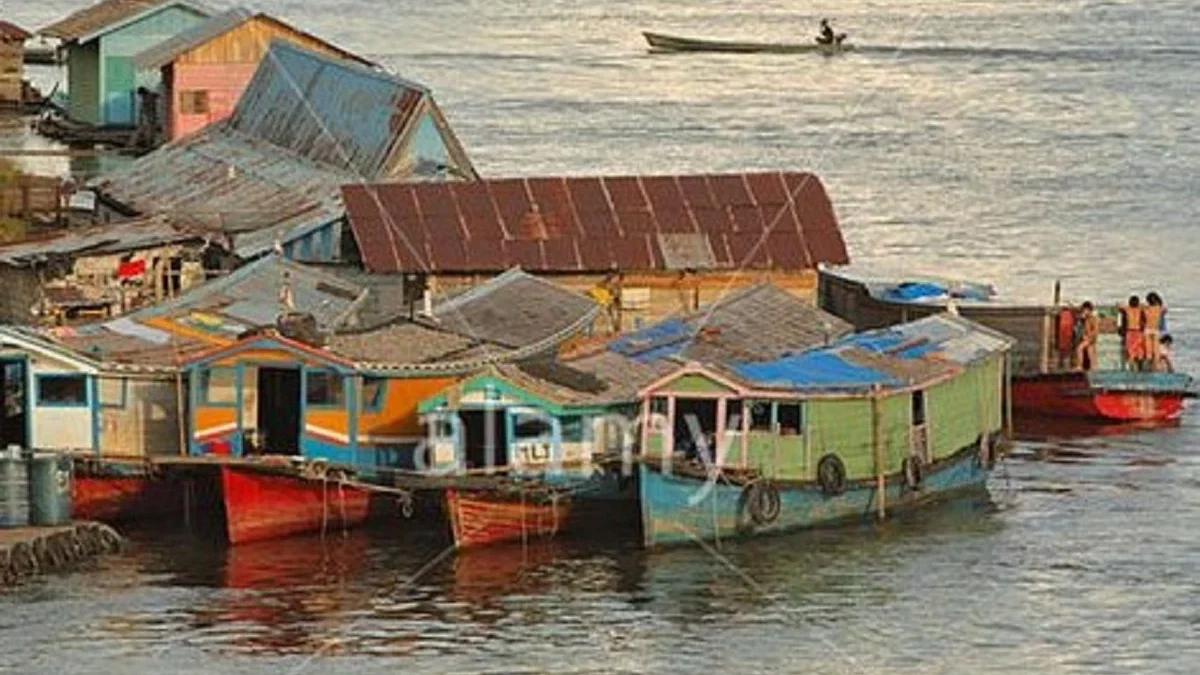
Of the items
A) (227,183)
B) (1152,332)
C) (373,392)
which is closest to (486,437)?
(373,392)

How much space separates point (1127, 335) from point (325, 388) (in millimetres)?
13779

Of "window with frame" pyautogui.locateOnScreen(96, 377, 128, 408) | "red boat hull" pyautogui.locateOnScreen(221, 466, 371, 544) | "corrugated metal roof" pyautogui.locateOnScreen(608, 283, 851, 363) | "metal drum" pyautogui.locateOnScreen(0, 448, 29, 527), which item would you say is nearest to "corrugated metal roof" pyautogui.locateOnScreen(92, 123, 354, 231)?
"corrugated metal roof" pyautogui.locateOnScreen(608, 283, 851, 363)

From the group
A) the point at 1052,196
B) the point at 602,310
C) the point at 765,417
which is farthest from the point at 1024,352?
the point at 1052,196

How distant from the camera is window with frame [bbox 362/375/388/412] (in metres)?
37.8

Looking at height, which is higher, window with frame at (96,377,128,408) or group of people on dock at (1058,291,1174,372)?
group of people on dock at (1058,291,1174,372)

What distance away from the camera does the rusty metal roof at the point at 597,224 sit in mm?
44781

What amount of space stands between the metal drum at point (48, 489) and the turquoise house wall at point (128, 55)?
34570mm

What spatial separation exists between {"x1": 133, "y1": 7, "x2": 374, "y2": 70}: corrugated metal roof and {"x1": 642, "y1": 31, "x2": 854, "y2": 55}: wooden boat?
52170 millimetres

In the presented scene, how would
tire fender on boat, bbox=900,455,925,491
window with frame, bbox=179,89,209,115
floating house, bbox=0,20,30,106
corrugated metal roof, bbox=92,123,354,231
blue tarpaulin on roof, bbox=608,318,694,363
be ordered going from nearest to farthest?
tire fender on boat, bbox=900,455,925,491 < blue tarpaulin on roof, bbox=608,318,694,363 < corrugated metal roof, bbox=92,123,354,231 < window with frame, bbox=179,89,209,115 < floating house, bbox=0,20,30,106

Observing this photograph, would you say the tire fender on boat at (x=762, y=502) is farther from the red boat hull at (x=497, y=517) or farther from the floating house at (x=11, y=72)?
the floating house at (x=11, y=72)

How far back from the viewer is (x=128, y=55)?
71.6 metres

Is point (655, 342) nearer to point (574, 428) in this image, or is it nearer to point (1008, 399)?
point (574, 428)

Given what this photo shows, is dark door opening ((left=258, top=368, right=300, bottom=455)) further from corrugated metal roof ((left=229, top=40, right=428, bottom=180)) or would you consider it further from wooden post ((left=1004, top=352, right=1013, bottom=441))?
corrugated metal roof ((left=229, top=40, right=428, bottom=180))

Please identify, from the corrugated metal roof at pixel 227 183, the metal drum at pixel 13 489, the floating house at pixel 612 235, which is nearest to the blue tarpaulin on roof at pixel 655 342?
the floating house at pixel 612 235
